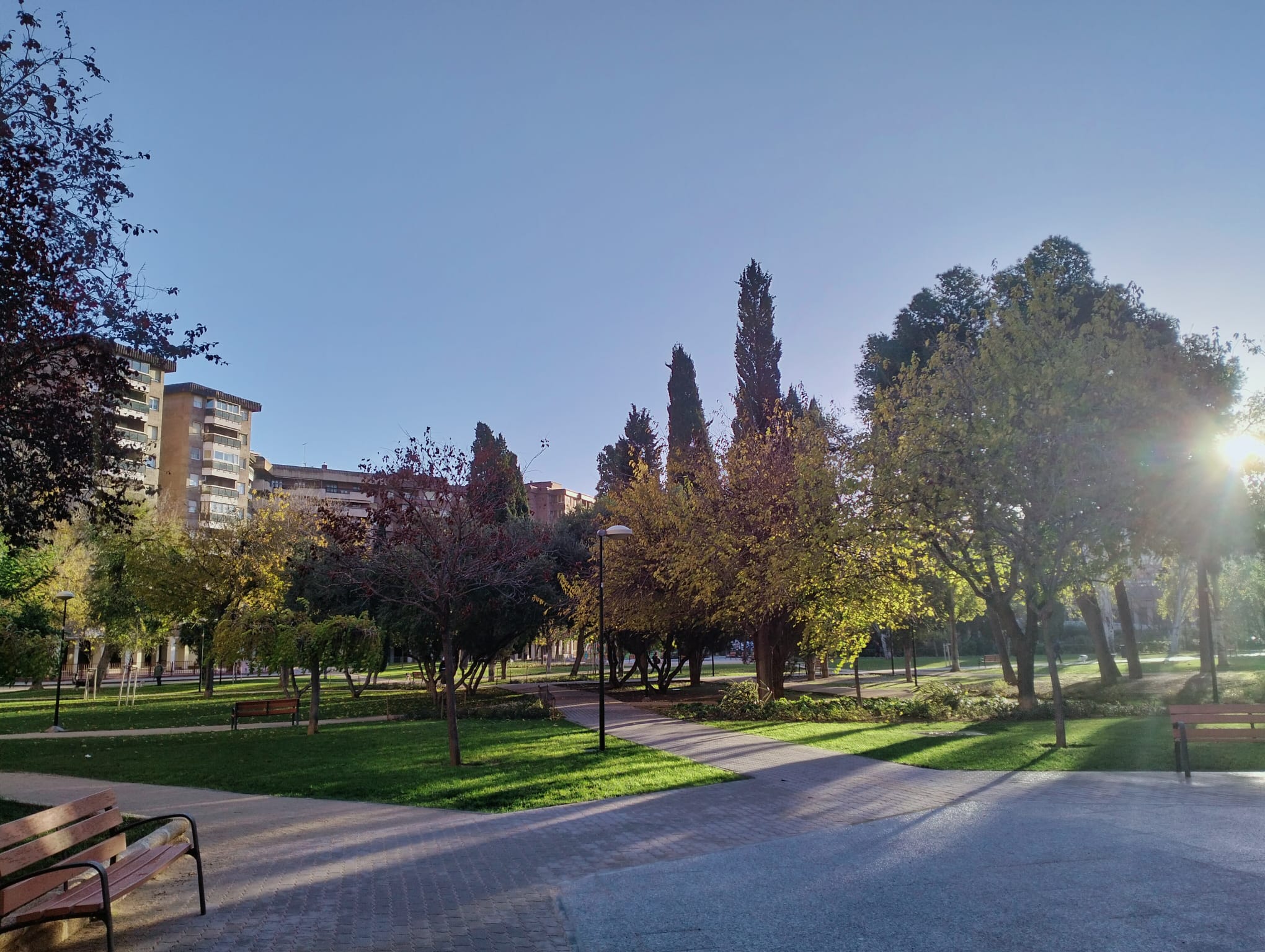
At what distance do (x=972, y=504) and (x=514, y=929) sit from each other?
565 inches

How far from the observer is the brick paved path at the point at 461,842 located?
18.5 ft

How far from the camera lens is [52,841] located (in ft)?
17.3

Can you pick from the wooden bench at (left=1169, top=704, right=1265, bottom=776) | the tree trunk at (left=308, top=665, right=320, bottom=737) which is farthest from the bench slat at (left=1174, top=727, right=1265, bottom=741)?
A: the tree trunk at (left=308, top=665, right=320, bottom=737)

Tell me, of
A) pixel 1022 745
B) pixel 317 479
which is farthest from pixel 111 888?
pixel 317 479

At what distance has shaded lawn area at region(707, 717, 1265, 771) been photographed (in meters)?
12.7

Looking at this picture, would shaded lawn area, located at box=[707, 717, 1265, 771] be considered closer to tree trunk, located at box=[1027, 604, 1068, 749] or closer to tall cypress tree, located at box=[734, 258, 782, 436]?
tree trunk, located at box=[1027, 604, 1068, 749]

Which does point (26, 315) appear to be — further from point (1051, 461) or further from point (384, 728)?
point (1051, 461)

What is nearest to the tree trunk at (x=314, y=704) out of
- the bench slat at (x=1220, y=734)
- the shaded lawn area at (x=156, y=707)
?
the shaded lawn area at (x=156, y=707)

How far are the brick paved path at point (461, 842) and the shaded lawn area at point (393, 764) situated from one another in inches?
22.9

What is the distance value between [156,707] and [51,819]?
2866 cm

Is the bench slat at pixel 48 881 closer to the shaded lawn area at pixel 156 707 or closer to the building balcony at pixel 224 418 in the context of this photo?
the shaded lawn area at pixel 156 707

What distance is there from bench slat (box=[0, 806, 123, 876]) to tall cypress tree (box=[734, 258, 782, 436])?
34.6 m

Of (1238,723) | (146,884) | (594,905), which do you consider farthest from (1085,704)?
(146,884)

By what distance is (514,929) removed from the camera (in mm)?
5672
